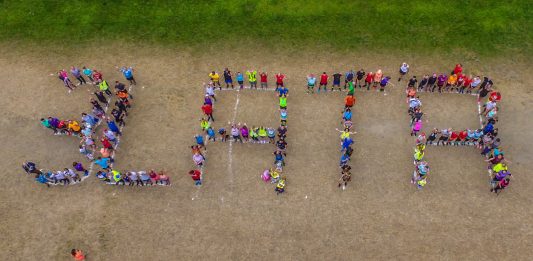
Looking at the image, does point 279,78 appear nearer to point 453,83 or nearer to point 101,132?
point 453,83

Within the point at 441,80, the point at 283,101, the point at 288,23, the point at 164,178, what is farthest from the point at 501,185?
the point at 164,178

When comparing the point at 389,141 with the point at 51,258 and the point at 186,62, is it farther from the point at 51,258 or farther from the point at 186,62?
the point at 51,258

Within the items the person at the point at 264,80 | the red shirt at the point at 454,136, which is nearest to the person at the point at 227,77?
the person at the point at 264,80

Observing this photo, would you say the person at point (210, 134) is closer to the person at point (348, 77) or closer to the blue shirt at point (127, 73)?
the blue shirt at point (127, 73)

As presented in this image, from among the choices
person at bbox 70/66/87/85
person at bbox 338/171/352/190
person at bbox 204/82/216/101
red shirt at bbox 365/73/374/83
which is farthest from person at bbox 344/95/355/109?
person at bbox 70/66/87/85

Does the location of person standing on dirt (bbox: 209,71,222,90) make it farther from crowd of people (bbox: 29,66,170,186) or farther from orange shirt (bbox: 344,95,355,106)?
orange shirt (bbox: 344,95,355,106)
